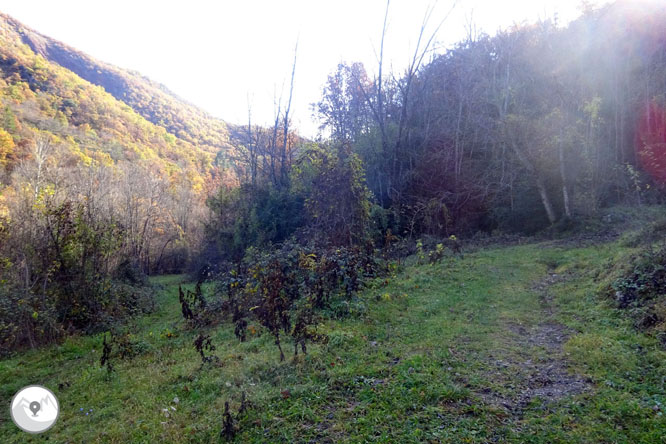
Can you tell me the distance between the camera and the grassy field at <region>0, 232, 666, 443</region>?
10.4 ft

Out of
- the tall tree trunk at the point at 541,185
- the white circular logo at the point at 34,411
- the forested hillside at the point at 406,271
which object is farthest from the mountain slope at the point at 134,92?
the white circular logo at the point at 34,411

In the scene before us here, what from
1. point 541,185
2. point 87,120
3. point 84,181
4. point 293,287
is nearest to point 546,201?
point 541,185

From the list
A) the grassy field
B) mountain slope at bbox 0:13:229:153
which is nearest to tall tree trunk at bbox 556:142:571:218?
the grassy field

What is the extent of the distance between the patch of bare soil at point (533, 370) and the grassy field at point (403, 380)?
2 cm

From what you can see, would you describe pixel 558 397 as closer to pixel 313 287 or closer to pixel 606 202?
pixel 313 287

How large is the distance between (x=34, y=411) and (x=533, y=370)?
579cm

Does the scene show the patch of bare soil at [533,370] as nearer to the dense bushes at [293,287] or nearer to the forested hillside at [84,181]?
the dense bushes at [293,287]

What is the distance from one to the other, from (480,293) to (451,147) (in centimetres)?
1227

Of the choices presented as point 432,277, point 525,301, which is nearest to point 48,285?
point 432,277

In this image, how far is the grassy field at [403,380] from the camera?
3.16m

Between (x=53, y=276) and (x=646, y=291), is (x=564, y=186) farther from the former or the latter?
(x=53, y=276)

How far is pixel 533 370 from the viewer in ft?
13.4

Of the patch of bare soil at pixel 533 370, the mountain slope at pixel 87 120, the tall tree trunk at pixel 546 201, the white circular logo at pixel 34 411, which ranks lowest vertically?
the white circular logo at pixel 34 411

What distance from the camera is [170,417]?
379cm
